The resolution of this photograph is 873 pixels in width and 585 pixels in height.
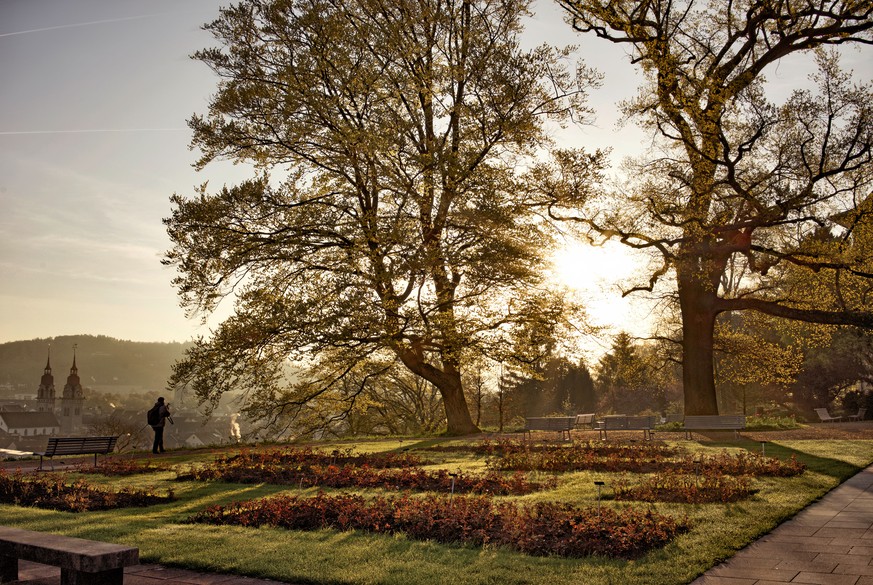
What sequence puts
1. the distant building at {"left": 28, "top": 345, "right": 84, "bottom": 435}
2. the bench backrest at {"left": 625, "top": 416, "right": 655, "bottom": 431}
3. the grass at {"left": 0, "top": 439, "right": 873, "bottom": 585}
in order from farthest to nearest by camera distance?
the distant building at {"left": 28, "top": 345, "right": 84, "bottom": 435}
the bench backrest at {"left": 625, "top": 416, "right": 655, "bottom": 431}
the grass at {"left": 0, "top": 439, "right": 873, "bottom": 585}

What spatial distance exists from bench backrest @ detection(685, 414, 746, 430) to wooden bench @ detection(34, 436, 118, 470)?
48.1 feet

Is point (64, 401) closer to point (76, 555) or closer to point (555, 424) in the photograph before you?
point (555, 424)

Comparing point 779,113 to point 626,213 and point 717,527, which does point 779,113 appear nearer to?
point 626,213

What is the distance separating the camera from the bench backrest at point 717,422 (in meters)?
18.6

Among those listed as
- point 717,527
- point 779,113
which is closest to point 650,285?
point 779,113

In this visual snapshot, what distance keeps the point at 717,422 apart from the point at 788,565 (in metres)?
13.4

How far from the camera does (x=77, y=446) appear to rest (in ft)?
57.1

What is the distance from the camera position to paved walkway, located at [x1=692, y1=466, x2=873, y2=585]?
19.5 feet

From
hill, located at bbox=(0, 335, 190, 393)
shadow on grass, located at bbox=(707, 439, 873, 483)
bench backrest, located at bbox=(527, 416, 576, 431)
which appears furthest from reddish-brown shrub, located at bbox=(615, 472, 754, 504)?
hill, located at bbox=(0, 335, 190, 393)

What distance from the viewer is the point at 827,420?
3266cm

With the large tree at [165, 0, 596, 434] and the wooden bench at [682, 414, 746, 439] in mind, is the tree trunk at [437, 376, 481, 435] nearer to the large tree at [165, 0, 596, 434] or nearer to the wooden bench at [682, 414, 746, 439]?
the large tree at [165, 0, 596, 434]

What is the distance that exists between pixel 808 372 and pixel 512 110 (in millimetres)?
26623

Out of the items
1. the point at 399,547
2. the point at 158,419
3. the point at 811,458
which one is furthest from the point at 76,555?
the point at 158,419

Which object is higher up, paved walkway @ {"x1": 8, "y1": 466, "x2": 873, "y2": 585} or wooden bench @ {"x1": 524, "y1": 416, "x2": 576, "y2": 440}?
wooden bench @ {"x1": 524, "y1": 416, "x2": 576, "y2": 440}
